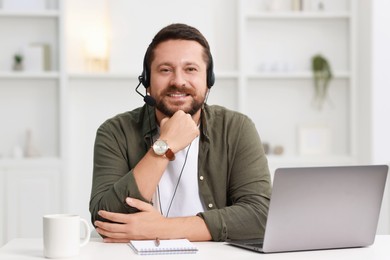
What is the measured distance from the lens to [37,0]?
4.76 meters

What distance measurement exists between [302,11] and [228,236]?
3.07 metres

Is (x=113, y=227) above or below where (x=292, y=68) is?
below

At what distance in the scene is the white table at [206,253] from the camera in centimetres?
179

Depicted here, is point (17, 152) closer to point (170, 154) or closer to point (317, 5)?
point (317, 5)

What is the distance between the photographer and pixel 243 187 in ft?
7.93

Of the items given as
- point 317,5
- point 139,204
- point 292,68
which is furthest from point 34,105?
point 139,204

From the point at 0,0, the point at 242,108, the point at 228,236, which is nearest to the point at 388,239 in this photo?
the point at 228,236

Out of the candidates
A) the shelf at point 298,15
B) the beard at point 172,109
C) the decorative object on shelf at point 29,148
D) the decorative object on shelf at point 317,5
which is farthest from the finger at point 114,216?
the decorative object on shelf at point 317,5

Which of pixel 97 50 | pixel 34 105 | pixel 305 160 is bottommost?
pixel 305 160

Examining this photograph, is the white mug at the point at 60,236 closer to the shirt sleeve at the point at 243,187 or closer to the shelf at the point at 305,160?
the shirt sleeve at the point at 243,187

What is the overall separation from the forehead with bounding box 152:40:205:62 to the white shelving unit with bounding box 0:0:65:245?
2.32 m

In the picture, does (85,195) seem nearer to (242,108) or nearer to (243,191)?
(242,108)

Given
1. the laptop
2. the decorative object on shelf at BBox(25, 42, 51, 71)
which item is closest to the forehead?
the laptop

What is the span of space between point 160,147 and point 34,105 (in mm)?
2729
